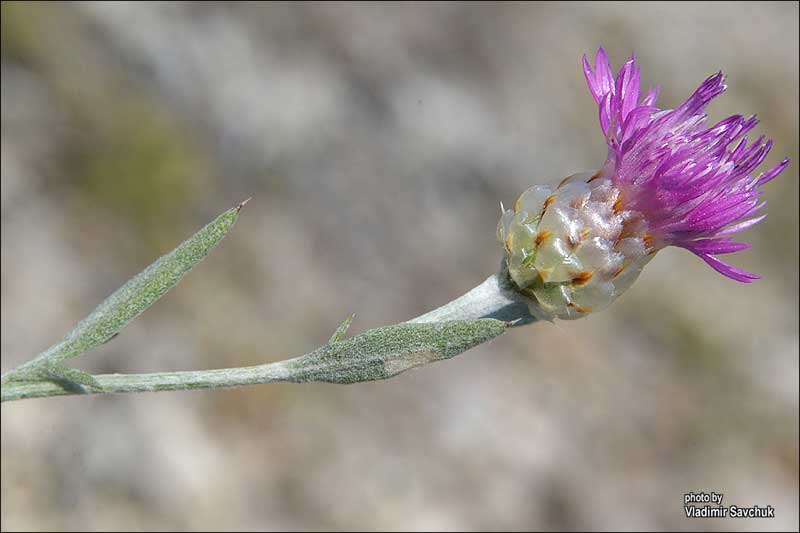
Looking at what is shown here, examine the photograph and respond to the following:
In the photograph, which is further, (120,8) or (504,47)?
(504,47)

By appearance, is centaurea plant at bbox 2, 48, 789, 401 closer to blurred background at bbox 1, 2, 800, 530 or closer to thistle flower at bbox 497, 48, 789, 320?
thistle flower at bbox 497, 48, 789, 320

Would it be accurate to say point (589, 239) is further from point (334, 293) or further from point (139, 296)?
point (334, 293)

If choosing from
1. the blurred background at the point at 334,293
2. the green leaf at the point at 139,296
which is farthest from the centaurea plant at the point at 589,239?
the blurred background at the point at 334,293

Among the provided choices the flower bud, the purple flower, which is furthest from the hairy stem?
the purple flower

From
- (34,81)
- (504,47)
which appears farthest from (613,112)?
(504,47)

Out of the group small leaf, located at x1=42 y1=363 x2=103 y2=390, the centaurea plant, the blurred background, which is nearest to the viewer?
small leaf, located at x1=42 y1=363 x2=103 y2=390

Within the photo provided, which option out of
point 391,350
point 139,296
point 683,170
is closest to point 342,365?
point 391,350

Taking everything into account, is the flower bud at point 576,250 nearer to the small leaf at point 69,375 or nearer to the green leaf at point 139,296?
the green leaf at point 139,296

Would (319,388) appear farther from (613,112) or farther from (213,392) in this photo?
(613,112)
